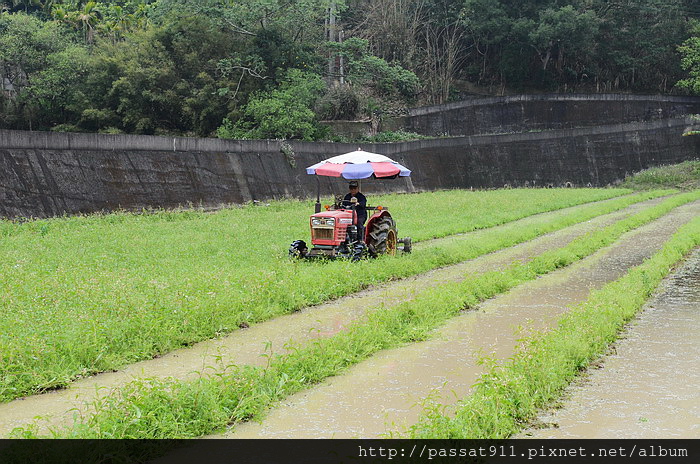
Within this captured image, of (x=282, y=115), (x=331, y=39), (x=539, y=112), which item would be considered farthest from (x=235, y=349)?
(x=539, y=112)

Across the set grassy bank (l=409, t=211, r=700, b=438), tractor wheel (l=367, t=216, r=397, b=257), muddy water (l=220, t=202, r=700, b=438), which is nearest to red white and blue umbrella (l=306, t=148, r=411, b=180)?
tractor wheel (l=367, t=216, r=397, b=257)

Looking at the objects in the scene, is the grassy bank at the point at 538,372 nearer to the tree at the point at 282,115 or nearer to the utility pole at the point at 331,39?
the tree at the point at 282,115

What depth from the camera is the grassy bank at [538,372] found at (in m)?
5.79

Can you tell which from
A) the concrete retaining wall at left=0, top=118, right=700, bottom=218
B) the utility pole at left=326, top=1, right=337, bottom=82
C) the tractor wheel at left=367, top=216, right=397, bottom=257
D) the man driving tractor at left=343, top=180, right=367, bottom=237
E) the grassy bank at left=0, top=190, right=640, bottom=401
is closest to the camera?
the grassy bank at left=0, top=190, right=640, bottom=401

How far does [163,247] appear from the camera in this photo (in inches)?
635

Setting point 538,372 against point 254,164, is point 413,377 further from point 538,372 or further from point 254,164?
point 254,164

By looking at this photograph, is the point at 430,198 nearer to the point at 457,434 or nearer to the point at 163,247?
the point at 163,247

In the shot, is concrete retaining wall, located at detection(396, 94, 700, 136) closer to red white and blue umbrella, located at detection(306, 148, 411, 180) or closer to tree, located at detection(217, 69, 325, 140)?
tree, located at detection(217, 69, 325, 140)

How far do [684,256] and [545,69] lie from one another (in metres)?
50.9

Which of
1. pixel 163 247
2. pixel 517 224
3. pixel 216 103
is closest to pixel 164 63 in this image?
pixel 216 103

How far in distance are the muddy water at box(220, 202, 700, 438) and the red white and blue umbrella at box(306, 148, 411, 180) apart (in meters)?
4.01

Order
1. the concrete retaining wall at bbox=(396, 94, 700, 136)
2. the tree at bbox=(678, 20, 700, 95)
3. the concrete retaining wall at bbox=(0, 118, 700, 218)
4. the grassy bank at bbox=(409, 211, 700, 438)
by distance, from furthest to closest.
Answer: the concrete retaining wall at bbox=(396, 94, 700, 136)
the tree at bbox=(678, 20, 700, 95)
the concrete retaining wall at bbox=(0, 118, 700, 218)
the grassy bank at bbox=(409, 211, 700, 438)

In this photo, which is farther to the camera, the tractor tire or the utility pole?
the utility pole

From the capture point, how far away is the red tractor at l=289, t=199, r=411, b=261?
593 inches
